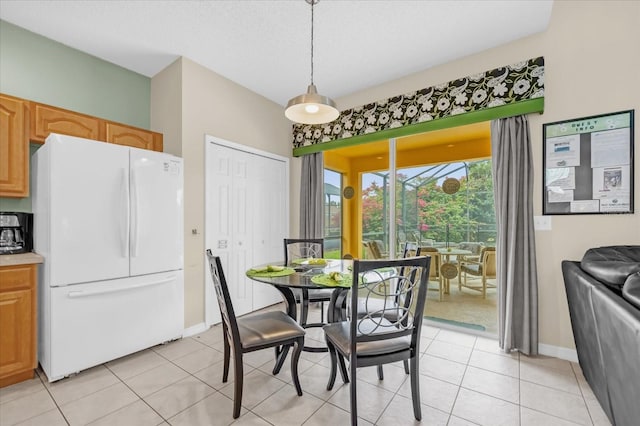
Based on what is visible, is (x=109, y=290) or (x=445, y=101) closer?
(x=109, y=290)

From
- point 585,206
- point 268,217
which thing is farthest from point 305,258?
point 585,206

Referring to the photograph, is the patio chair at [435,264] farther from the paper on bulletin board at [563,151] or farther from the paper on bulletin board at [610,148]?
the paper on bulletin board at [610,148]

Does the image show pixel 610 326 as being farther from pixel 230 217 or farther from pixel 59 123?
pixel 59 123

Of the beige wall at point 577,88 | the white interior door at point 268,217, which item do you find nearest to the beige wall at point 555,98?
the beige wall at point 577,88

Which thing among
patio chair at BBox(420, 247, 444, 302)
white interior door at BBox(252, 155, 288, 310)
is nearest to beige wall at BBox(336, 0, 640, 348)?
patio chair at BBox(420, 247, 444, 302)

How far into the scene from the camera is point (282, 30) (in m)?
2.58

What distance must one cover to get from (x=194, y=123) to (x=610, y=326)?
11.9 feet

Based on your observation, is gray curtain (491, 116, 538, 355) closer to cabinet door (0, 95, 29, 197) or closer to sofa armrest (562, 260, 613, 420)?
sofa armrest (562, 260, 613, 420)

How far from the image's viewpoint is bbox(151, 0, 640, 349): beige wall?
227cm

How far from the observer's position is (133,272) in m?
2.51

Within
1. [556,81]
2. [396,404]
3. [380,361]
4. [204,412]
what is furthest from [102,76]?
[556,81]

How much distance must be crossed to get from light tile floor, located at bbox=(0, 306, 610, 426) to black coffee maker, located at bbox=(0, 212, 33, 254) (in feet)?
3.39

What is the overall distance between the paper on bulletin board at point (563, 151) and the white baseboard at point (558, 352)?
1.59 meters

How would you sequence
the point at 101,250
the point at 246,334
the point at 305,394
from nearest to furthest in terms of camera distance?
the point at 246,334 → the point at 305,394 → the point at 101,250
